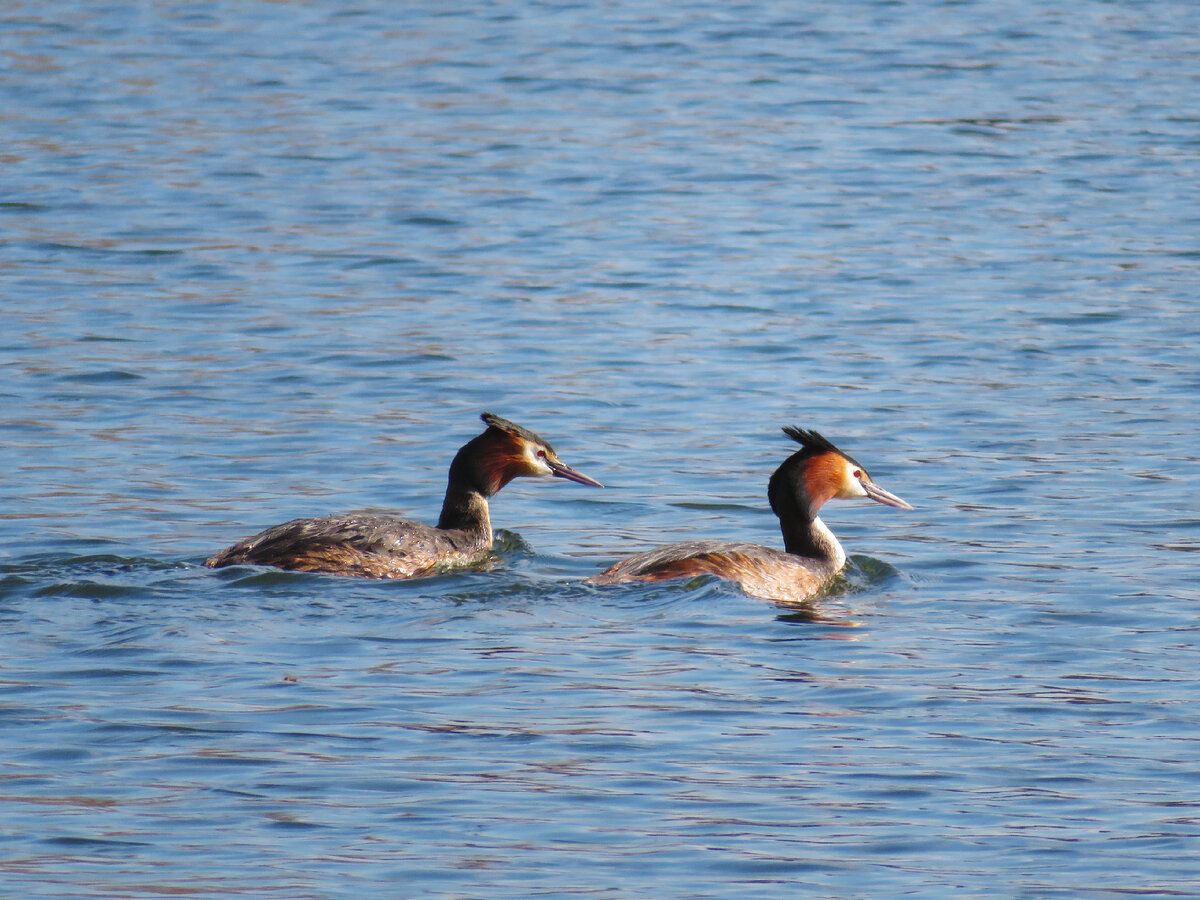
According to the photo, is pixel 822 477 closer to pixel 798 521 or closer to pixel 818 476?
pixel 818 476

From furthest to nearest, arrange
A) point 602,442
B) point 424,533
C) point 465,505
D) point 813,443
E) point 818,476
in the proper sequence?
point 602,442, point 465,505, point 818,476, point 813,443, point 424,533

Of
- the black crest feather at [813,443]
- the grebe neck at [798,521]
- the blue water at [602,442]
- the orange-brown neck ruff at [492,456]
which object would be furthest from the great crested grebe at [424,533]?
the black crest feather at [813,443]

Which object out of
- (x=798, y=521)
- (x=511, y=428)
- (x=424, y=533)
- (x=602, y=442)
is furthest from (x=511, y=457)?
(x=602, y=442)

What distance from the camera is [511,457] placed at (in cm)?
1157

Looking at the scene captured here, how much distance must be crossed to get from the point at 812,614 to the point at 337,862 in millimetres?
3880

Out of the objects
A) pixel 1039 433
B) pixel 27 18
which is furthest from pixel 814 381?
pixel 27 18

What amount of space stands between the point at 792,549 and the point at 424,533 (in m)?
1.93

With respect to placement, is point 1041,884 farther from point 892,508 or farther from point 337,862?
A: point 892,508

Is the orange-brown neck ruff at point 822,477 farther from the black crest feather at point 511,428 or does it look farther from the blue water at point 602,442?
the black crest feather at point 511,428

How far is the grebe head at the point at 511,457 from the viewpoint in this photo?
452 inches

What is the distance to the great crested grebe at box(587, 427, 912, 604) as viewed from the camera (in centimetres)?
1007

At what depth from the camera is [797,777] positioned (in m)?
7.57

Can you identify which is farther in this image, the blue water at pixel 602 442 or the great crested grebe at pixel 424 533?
the great crested grebe at pixel 424 533

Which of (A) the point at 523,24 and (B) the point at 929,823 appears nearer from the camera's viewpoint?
(B) the point at 929,823
